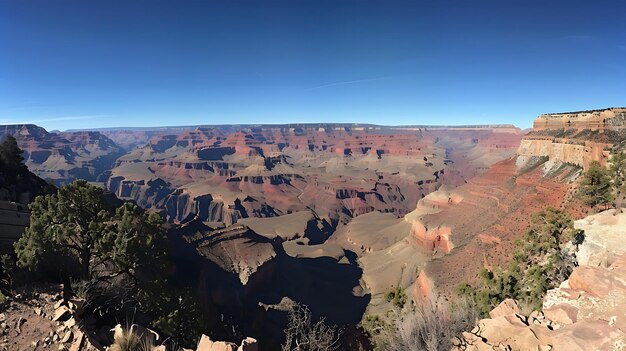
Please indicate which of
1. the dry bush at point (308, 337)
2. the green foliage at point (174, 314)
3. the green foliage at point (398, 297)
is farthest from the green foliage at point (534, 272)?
the green foliage at point (174, 314)

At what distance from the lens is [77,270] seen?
1802cm

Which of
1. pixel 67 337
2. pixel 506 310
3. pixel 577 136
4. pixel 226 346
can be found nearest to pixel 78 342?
pixel 67 337

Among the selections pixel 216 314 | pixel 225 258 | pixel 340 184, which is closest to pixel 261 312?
pixel 216 314

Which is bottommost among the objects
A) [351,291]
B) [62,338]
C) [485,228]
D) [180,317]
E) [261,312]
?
[351,291]

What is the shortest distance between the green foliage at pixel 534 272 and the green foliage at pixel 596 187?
17.3 feet

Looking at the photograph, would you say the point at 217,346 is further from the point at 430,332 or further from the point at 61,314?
the point at 430,332

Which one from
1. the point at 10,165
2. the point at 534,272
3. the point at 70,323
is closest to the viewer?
the point at 70,323

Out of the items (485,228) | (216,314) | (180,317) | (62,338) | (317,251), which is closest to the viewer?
(62,338)

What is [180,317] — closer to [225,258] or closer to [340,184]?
[225,258]

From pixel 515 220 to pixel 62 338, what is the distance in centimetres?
4618

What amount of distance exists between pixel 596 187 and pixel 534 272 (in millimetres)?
13459

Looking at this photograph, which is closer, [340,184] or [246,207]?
[246,207]

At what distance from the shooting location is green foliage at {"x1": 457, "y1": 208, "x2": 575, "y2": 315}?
21828mm

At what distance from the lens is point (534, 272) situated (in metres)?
22.8
